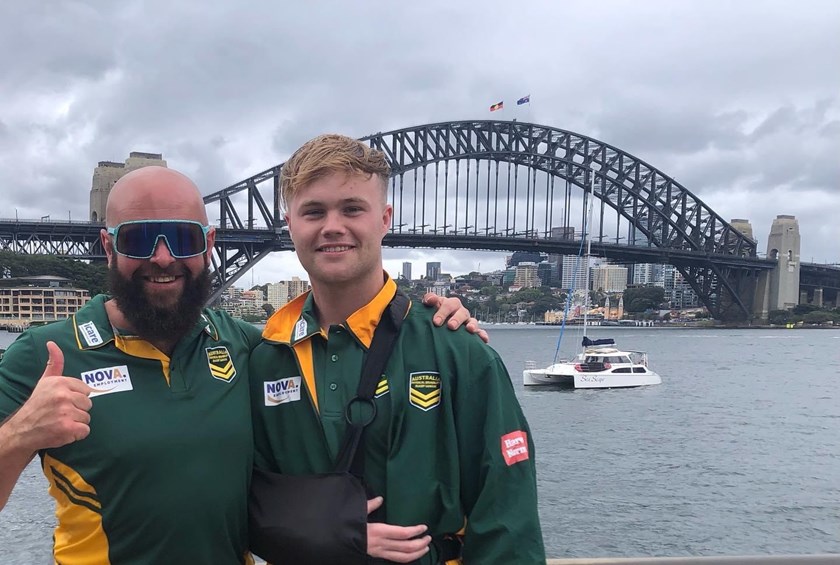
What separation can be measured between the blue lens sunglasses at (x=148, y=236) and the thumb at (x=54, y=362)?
1.36 feet

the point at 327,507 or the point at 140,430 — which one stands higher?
the point at 140,430

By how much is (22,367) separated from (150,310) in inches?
14.1

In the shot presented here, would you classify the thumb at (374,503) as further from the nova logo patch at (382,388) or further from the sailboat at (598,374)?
the sailboat at (598,374)

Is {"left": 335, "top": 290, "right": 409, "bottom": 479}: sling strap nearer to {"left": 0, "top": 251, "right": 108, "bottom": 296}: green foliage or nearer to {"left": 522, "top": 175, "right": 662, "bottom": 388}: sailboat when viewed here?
{"left": 522, "top": 175, "right": 662, "bottom": 388}: sailboat

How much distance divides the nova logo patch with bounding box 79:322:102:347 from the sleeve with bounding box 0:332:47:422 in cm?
11

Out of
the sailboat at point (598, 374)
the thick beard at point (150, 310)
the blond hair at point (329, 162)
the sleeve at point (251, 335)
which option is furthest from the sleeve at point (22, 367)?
the sailboat at point (598, 374)

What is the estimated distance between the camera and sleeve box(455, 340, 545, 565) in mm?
1883

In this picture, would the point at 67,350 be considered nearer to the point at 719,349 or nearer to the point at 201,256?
the point at 201,256

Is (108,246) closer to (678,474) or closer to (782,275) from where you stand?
(678,474)

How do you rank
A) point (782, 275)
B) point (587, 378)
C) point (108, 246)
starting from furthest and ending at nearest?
point (782, 275) < point (587, 378) < point (108, 246)

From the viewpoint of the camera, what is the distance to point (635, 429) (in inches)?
814

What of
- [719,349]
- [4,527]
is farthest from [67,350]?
[719,349]

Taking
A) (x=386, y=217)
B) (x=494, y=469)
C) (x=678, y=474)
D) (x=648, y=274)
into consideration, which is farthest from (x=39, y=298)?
(x=648, y=274)

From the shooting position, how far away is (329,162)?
2.00 meters
